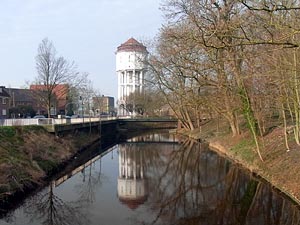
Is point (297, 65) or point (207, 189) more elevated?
point (297, 65)

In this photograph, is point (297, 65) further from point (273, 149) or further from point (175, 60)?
point (175, 60)

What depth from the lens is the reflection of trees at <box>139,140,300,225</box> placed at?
1248 centimetres

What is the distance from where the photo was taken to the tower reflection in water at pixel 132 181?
51.3 ft

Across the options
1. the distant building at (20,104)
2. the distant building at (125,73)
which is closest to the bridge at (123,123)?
the distant building at (20,104)

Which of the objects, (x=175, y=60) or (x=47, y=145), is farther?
(x=175, y=60)

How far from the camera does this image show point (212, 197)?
15695 mm

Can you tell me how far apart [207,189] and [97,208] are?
5.54 metres

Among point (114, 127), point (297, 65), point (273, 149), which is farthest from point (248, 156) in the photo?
point (114, 127)

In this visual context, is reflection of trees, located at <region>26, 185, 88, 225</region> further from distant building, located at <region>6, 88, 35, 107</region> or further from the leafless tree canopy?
distant building, located at <region>6, 88, 35, 107</region>

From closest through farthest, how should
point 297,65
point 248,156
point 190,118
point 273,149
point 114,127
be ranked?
point 297,65 → point 273,149 → point 248,156 → point 190,118 → point 114,127

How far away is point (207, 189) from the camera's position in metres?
17.2

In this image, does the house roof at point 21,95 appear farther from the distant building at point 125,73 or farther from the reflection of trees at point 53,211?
the reflection of trees at point 53,211

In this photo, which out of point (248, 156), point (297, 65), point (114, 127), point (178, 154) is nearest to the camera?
point (297, 65)

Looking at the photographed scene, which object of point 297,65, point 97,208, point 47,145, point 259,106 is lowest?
point 97,208
